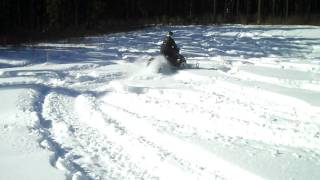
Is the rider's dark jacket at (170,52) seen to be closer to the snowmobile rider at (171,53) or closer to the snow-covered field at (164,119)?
the snowmobile rider at (171,53)

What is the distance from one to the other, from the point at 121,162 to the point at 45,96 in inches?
226

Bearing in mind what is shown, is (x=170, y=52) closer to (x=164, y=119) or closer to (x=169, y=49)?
(x=169, y=49)

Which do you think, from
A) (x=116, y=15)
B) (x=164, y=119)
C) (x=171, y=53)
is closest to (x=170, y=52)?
(x=171, y=53)

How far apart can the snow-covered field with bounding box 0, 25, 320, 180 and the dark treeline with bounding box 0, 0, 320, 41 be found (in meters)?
18.0

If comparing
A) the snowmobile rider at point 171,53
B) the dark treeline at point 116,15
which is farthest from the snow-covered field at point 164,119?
the dark treeline at point 116,15

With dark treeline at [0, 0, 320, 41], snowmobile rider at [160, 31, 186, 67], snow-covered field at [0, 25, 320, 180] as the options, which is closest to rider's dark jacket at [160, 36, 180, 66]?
snowmobile rider at [160, 31, 186, 67]

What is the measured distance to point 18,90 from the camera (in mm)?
12422

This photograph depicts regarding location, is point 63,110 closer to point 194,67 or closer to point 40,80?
point 40,80

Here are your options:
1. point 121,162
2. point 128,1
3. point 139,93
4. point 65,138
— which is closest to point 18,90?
point 139,93

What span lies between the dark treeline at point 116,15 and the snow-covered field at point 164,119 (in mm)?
18029

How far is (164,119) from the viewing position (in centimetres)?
893

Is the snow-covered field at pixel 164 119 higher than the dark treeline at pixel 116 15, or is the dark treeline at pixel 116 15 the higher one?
the dark treeline at pixel 116 15

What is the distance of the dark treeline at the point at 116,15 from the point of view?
36.7 m

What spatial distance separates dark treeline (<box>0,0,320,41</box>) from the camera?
36719mm
